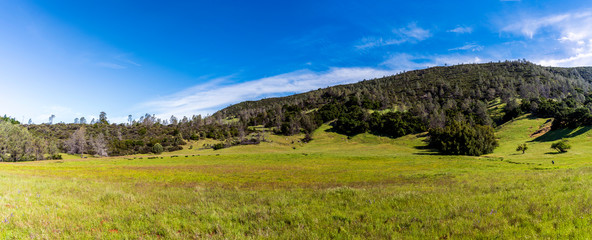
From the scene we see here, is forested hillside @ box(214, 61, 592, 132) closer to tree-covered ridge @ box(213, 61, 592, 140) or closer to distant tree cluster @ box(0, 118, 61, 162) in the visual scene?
tree-covered ridge @ box(213, 61, 592, 140)

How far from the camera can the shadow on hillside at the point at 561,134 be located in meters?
59.2

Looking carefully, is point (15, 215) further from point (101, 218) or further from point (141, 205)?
point (141, 205)

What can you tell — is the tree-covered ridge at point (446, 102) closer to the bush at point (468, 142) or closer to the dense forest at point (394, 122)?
the dense forest at point (394, 122)

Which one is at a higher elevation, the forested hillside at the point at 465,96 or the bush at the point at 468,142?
the forested hillside at the point at 465,96

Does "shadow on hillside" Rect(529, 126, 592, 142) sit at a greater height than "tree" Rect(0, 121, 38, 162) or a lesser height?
lesser

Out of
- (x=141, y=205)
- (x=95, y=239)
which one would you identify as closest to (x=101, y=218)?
(x=141, y=205)

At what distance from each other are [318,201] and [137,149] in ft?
359

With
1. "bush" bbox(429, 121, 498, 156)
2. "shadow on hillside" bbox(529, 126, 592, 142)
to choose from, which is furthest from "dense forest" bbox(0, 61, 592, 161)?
"shadow on hillside" bbox(529, 126, 592, 142)

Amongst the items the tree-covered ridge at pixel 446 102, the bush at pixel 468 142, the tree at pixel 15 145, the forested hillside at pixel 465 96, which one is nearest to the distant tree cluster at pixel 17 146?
the tree at pixel 15 145

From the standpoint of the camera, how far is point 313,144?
327 ft

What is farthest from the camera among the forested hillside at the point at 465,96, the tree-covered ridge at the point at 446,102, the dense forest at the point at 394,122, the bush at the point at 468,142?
the forested hillside at the point at 465,96

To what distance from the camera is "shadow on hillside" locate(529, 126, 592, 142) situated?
194ft

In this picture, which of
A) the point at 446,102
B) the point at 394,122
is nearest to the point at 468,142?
the point at 394,122

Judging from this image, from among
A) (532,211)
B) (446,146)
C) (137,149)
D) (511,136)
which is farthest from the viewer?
(137,149)
